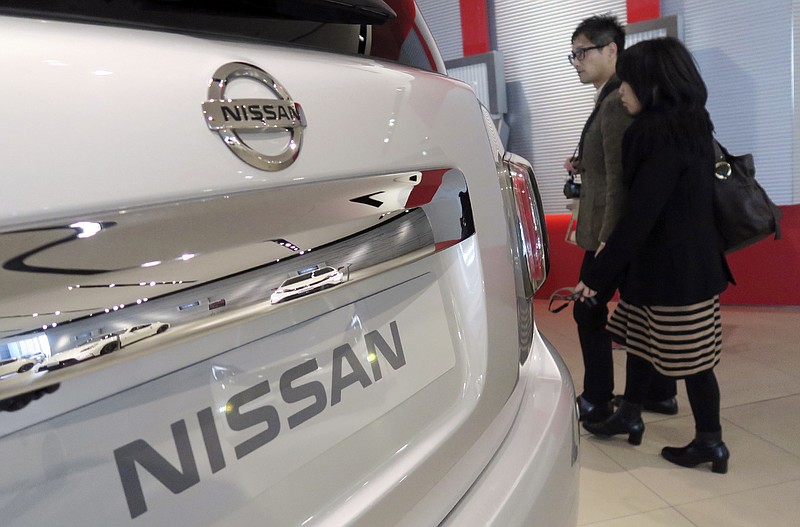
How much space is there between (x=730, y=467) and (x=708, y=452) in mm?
118

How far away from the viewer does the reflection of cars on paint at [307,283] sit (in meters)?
0.56

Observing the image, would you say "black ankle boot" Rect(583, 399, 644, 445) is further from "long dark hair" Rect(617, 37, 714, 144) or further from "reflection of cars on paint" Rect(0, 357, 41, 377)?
"reflection of cars on paint" Rect(0, 357, 41, 377)

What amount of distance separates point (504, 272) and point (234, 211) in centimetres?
45

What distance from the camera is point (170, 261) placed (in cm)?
47

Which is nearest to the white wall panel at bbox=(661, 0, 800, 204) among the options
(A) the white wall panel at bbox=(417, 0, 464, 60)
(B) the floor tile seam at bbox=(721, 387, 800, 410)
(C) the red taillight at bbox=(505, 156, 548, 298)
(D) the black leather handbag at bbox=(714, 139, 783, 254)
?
(A) the white wall panel at bbox=(417, 0, 464, 60)

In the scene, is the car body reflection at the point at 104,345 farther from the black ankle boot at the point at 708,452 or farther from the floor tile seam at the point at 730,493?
the black ankle boot at the point at 708,452

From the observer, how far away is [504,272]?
2.86ft

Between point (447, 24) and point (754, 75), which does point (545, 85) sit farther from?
point (754, 75)

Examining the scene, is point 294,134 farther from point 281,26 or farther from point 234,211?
point 281,26

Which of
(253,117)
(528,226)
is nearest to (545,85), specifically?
(528,226)

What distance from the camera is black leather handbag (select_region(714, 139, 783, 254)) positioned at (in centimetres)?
205

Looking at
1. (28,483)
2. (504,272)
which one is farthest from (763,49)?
(28,483)

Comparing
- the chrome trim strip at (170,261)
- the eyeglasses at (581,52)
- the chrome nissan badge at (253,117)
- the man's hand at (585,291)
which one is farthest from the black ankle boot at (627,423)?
the chrome nissan badge at (253,117)

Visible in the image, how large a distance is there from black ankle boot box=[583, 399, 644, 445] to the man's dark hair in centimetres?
141
